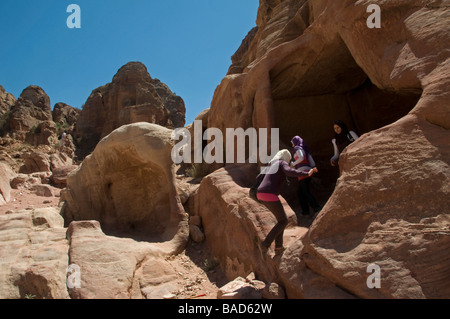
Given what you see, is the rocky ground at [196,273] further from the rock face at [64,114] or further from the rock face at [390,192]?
the rock face at [64,114]

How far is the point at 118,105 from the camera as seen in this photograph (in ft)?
91.4

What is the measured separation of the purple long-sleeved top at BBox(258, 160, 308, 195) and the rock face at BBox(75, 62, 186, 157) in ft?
74.3

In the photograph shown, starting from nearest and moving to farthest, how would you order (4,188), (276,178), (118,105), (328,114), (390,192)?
(390,192) < (276,178) < (328,114) < (4,188) < (118,105)

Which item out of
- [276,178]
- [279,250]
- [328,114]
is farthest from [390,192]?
[328,114]

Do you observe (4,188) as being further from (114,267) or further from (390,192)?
(390,192)

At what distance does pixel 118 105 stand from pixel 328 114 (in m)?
23.5

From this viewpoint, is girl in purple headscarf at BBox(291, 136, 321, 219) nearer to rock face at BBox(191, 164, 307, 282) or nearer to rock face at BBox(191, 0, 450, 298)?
rock face at BBox(191, 164, 307, 282)

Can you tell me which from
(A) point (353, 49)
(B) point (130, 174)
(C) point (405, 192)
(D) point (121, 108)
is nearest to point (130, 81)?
(D) point (121, 108)

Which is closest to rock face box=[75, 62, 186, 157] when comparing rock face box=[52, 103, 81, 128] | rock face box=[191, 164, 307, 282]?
rock face box=[52, 103, 81, 128]

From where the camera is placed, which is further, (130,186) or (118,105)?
(118,105)

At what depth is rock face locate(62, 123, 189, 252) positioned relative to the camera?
21.6 feet

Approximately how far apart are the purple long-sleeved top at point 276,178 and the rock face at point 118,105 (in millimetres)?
22658

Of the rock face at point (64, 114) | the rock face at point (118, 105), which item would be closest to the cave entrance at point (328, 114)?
the rock face at point (118, 105)
